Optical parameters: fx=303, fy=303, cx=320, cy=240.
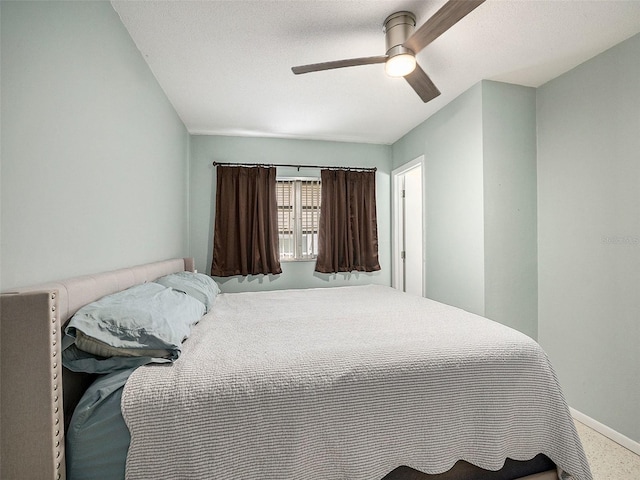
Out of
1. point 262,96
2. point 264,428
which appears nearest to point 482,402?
point 264,428

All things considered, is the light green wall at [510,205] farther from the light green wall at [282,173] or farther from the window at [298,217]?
the window at [298,217]

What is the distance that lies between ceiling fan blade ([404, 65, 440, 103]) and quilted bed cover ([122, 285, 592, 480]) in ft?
5.07

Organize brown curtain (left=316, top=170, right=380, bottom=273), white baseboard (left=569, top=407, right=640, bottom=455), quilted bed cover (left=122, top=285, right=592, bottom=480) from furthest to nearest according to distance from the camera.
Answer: brown curtain (left=316, top=170, right=380, bottom=273)
white baseboard (left=569, top=407, right=640, bottom=455)
quilted bed cover (left=122, top=285, right=592, bottom=480)

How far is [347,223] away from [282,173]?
3.48 feet

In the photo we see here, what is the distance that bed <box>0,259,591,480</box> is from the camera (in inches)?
34.7

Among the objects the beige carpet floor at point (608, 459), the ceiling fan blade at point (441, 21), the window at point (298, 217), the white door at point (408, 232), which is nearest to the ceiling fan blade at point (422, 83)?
the ceiling fan blade at point (441, 21)

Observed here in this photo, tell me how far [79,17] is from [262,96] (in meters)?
1.53

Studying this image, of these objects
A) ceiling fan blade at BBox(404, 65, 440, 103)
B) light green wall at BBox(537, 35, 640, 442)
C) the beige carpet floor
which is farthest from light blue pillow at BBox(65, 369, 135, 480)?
light green wall at BBox(537, 35, 640, 442)

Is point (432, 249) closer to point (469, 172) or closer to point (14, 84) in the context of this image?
point (469, 172)

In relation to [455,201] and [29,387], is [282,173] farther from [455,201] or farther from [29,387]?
[29,387]

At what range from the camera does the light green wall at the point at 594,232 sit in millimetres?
1953

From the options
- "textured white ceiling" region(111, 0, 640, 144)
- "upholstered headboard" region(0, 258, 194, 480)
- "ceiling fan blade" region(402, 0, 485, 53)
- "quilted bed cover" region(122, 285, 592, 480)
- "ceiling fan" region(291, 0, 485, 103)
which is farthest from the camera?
"textured white ceiling" region(111, 0, 640, 144)

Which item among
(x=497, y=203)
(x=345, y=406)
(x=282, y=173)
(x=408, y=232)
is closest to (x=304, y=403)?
(x=345, y=406)

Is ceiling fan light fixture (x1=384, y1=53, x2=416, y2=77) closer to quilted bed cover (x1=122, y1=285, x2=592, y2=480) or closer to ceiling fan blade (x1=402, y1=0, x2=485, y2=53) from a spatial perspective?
ceiling fan blade (x1=402, y1=0, x2=485, y2=53)
